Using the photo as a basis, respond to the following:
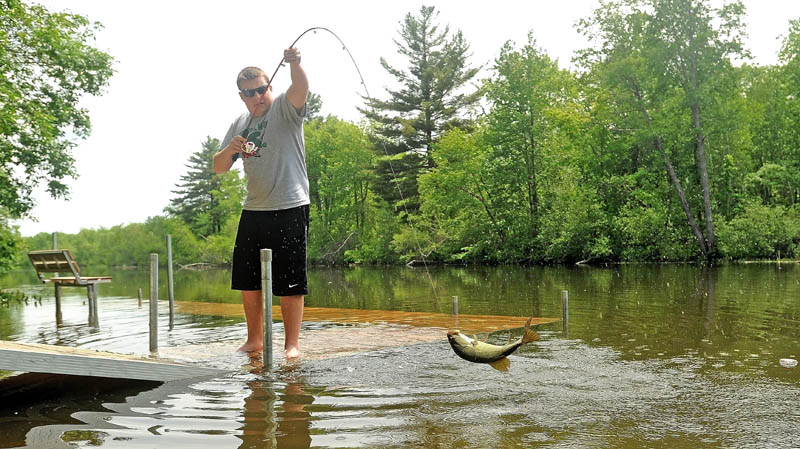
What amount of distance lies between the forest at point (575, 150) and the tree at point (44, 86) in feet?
0.29

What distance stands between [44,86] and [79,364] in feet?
73.7

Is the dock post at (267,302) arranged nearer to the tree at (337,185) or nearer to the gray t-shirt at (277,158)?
the gray t-shirt at (277,158)

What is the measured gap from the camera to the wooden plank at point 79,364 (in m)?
3.98

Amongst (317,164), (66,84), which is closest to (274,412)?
(66,84)

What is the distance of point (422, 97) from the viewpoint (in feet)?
151

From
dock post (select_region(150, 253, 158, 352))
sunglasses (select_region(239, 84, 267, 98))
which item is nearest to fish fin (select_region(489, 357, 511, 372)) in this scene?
sunglasses (select_region(239, 84, 267, 98))

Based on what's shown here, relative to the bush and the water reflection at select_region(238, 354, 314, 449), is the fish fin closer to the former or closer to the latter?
the water reflection at select_region(238, 354, 314, 449)

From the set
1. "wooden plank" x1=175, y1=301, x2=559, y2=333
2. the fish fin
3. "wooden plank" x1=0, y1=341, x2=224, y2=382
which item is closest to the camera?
"wooden plank" x1=0, y1=341, x2=224, y2=382

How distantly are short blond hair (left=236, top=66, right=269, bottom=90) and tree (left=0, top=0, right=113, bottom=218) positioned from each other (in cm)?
1492

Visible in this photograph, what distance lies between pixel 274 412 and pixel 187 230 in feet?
250

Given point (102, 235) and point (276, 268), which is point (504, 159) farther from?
point (102, 235)

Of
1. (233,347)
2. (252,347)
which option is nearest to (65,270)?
(233,347)

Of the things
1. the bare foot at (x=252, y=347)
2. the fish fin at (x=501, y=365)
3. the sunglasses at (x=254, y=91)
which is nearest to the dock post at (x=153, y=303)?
the bare foot at (x=252, y=347)

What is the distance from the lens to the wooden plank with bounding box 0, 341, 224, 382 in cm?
398
